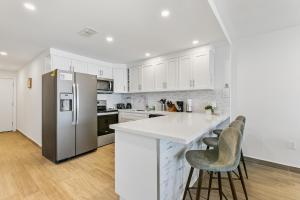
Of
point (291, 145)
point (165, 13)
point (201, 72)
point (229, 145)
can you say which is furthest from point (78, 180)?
point (291, 145)

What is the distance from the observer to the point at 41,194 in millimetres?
2016

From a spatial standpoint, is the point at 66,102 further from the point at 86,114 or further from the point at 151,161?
the point at 151,161

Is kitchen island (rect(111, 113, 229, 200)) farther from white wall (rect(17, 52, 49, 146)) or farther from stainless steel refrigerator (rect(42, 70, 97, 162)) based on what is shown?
white wall (rect(17, 52, 49, 146))

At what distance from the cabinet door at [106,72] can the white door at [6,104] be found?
4.44m

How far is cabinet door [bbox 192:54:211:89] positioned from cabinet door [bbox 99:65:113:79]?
2.56 meters

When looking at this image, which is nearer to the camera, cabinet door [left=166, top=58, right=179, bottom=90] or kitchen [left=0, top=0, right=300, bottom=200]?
kitchen [left=0, top=0, right=300, bottom=200]

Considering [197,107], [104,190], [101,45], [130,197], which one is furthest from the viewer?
[197,107]

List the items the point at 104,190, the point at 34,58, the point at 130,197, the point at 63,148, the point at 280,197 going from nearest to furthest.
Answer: the point at 130,197, the point at 280,197, the point at 104,190, the point at 63,148, the point at 34,58

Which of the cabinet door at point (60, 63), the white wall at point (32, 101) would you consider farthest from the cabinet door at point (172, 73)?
the white wall at point (32, 101)

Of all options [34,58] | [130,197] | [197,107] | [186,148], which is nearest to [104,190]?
[130,197]

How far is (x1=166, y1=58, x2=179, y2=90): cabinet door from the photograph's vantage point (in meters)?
3.74

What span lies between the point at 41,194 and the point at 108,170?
0.96 metres

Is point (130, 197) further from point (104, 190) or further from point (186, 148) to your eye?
point (186, 148)

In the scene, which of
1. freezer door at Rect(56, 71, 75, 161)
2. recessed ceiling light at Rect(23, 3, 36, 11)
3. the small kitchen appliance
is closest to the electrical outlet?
the small kitchen appliance
